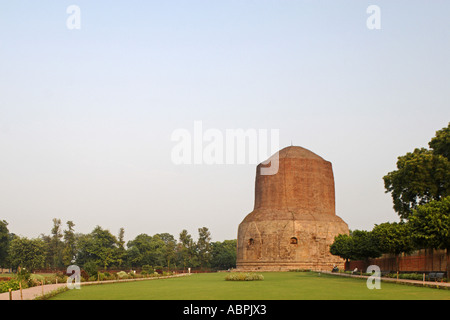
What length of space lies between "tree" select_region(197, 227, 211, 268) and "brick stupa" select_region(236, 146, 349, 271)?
629 inches

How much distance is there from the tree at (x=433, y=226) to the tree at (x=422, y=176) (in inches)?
340

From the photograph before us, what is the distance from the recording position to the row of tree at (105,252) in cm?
6322

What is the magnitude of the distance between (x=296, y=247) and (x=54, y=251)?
39.5 m

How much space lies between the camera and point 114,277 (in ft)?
103

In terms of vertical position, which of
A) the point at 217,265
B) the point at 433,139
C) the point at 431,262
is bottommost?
the point at 217,265

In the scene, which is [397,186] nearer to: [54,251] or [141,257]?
[141,257]

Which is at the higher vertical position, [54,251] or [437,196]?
[437,196]

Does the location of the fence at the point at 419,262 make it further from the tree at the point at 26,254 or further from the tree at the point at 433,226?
the tree at the point at 26,254

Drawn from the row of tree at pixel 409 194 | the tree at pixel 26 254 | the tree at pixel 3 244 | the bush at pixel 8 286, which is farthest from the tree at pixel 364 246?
the tree at pixel 3 244

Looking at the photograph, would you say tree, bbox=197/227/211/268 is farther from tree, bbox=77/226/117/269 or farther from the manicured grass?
the manicured grass

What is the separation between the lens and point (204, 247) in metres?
75.6

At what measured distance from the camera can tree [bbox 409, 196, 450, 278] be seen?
78.9 feet
